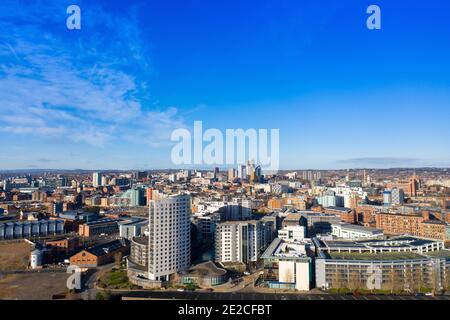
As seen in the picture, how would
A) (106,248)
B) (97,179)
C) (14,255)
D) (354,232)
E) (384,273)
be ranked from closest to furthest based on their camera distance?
(384,273) < (106,248) < (14,255) < (354,232) < (97,179)

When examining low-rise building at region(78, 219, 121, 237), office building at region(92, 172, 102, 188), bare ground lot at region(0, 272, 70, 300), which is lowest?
bare ground lot at region(0, 272, 70, 300)

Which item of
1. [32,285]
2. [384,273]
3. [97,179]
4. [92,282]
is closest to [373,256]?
[384,273]

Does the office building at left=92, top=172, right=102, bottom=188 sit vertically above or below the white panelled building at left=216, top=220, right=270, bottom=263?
above

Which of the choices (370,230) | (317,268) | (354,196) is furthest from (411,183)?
(317,268)

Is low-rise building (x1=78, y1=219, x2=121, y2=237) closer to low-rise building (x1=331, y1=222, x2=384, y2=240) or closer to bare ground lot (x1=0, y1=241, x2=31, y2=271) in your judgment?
bare ground lot (x1=0, y1=241, x2=31, y2=271)

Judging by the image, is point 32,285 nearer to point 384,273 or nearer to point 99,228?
point 99,228

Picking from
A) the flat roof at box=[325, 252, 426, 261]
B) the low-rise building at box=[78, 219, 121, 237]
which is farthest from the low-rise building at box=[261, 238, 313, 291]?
the low-rise building at box=[78, 219, 121, 237]

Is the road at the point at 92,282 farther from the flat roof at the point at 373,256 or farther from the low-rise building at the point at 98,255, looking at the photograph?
the flat roof at the point at 373,256
